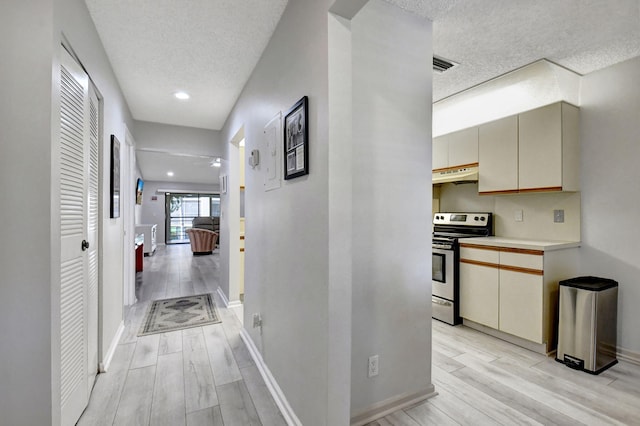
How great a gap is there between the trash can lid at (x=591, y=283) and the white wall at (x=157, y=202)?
11.2m

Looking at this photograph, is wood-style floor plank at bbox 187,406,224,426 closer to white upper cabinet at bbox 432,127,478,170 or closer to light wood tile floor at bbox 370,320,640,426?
light wood tile floor at bbox 370,320,640,426

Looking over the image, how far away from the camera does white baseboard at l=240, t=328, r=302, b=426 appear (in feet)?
5.50

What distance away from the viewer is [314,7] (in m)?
1.47

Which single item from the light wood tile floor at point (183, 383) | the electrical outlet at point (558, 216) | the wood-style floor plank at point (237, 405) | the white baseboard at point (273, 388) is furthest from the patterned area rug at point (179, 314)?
the electrical outlet at point (558, 216)

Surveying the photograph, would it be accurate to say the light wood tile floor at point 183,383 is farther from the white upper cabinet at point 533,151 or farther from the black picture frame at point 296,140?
the white upper cabinet at point 533,151

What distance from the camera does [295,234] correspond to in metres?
1.70

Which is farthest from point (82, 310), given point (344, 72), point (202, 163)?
point (202, 163)

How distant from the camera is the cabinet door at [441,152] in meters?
3.56

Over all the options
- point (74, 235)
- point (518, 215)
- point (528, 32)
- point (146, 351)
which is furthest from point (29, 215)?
point (518, 215)

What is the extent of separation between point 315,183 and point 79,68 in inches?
60.6

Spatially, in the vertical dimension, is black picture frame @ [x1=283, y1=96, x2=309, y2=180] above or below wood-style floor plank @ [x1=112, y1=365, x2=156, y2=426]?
above

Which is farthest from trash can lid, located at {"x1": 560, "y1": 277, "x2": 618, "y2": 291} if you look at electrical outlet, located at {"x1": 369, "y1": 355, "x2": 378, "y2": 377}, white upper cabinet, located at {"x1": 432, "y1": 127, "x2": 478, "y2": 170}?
electrical outlet, located at {"x1": 369, "y1": 355, "x2": 378, "y2": 377}

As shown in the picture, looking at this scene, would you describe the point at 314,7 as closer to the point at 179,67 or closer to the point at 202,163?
the point at 179,67

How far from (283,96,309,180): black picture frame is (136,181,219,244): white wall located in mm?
10408
